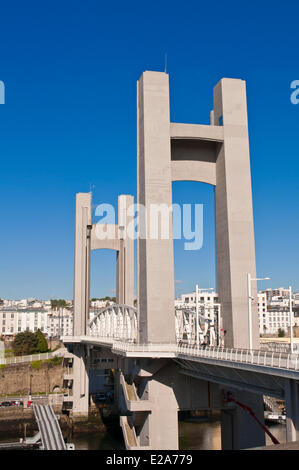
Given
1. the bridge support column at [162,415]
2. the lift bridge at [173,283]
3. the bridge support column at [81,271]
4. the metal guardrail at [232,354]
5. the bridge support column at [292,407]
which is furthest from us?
the bridge support column at [81,271]

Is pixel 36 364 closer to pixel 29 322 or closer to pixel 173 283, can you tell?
pixel 173 283

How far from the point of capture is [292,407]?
1641cm

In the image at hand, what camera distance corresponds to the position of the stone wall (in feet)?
214

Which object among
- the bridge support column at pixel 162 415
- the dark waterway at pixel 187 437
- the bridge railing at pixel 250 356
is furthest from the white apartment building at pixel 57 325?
the bridge railing at pixel 250 356

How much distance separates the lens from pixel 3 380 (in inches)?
2574

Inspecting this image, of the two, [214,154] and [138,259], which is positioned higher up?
[214,154]

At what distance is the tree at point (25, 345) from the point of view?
8188 centimetres

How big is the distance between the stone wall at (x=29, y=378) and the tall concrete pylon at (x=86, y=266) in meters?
10.9

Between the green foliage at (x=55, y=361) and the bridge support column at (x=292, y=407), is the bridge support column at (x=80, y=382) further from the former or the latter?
the bridge support column at (x=292, y=407)

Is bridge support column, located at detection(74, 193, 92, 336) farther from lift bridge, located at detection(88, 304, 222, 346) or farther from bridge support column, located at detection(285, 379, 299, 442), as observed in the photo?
bridge support column, located at detection(285, 379, 299, 442)

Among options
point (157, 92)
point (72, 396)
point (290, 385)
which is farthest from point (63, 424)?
point (290, 385)

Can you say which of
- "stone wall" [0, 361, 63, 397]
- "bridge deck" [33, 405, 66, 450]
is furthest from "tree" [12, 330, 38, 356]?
"bridge deck" [33, 405, 66, 450]
